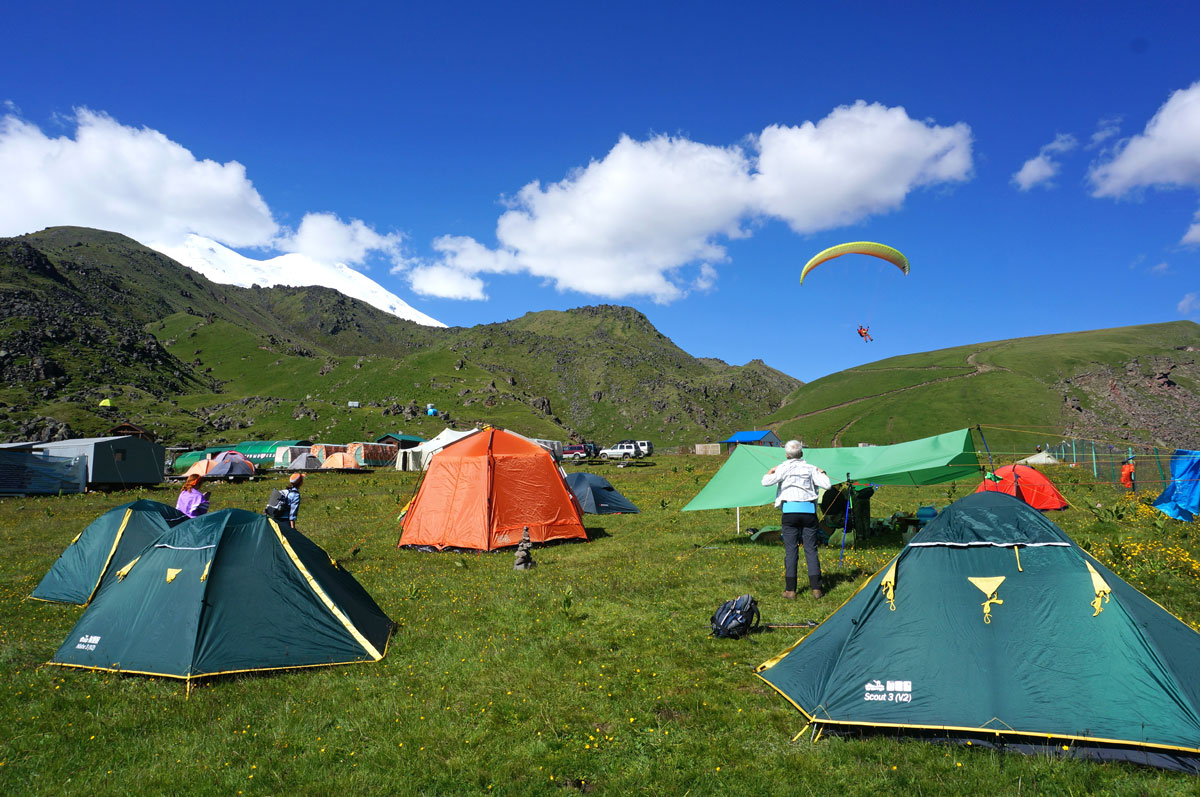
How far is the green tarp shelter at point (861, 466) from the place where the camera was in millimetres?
14820

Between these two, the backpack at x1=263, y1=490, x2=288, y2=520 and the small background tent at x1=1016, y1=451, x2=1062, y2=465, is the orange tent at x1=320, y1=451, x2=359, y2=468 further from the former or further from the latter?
the small background tent at x1=1016, y1=451, x2=1062, y2=465

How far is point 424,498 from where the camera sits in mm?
17703

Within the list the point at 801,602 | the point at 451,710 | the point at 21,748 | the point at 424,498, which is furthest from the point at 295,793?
the point at 424,498

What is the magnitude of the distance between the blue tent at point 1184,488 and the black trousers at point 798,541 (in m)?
14.8

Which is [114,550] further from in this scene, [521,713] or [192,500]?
[521,713]

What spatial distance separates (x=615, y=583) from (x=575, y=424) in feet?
539

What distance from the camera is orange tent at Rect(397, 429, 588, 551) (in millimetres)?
16906

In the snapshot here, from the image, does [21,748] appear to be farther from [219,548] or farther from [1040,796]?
[1040,796]

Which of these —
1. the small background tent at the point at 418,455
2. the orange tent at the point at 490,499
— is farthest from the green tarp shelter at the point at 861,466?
the small background tent at the point at 418,455

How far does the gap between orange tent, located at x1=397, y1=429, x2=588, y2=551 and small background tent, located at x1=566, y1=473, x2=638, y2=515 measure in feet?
17.0

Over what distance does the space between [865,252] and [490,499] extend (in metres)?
20.2

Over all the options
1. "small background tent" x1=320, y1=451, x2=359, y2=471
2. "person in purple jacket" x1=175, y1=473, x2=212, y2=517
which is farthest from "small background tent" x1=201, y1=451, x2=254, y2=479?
"person in purple jacket" x1=175, y1=473, x2=212, y2=517

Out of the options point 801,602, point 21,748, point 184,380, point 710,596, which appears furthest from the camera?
point 184,380

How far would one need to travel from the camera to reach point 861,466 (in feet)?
51.3
